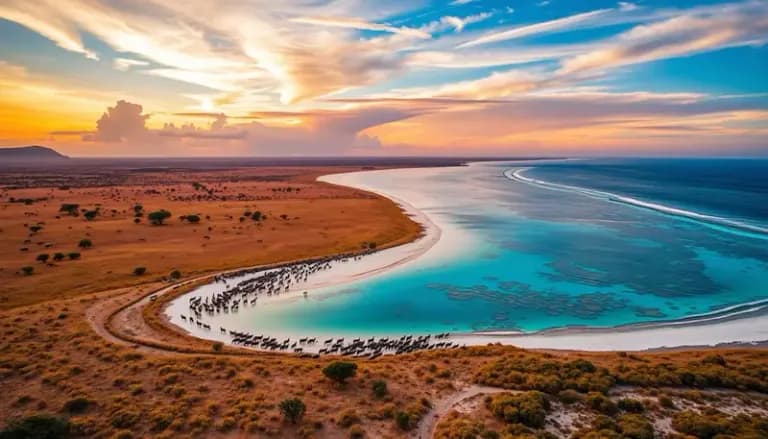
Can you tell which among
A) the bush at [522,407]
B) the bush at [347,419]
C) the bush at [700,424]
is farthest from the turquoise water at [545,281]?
the bush at [700,424]

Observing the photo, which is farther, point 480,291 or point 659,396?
point 480,291

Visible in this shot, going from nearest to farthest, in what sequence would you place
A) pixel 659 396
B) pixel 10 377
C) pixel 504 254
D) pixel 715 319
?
1. pixel 659 396
2. pixel 10 377
3. pixel 715 319
4. pixel 504 254

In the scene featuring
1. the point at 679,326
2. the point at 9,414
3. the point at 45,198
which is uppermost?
the point at 45,198

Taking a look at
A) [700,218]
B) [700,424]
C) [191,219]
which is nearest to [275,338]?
[700,424]

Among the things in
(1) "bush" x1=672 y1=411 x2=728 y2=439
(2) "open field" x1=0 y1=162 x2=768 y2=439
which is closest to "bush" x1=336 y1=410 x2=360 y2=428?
(2) "open field" x1=0 y1=162 x2=768 y2=439

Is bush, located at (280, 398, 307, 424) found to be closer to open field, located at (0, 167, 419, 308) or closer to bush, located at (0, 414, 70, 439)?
bush, located at (0, 414, 70, 439)

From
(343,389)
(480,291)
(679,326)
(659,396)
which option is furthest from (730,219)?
(343,389)

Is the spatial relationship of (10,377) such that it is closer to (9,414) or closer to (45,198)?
(9,414)
